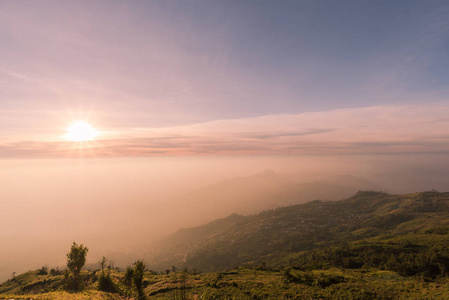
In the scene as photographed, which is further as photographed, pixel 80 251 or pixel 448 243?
pixel 448 243

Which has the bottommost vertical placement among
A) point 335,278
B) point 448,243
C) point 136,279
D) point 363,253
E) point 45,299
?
point 363,253

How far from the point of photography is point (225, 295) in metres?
54.7

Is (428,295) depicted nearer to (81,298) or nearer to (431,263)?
(81,298)

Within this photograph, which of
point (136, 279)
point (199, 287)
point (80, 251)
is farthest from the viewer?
point (80, 251)

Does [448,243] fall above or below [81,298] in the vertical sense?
below

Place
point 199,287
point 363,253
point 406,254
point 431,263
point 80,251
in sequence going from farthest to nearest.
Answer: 1. point 363,253
2. point 406,254
3. point 431,263
4. point 80,251
5. point 199,287

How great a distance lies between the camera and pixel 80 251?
2717 inches

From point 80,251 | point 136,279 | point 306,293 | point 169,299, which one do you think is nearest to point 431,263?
point 306,293

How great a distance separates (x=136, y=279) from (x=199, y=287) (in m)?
22.8

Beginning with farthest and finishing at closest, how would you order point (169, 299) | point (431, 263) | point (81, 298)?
point (431, 263) → point (169, 299) → point (81, 298)

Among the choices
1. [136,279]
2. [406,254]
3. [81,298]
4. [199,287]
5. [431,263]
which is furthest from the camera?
[406,254]

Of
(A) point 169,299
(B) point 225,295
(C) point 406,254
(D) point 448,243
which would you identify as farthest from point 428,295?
(D) point 448,243

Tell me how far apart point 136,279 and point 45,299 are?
18.8 m

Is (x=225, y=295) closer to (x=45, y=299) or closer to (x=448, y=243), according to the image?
(x=45, y=299)
